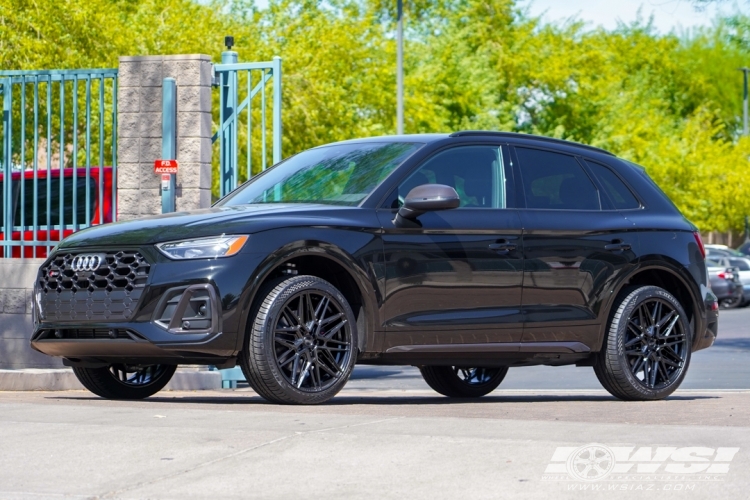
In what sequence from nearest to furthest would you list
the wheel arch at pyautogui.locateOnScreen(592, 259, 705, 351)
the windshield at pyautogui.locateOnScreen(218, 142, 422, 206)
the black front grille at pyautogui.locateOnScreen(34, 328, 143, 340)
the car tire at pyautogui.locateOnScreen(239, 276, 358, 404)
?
the car tire at pyautogui.locateOnScreen(239, 276, 358, 404) → the black front grille at pyautogui.locateOnScreen(34, 328, 143, 340) → the windshield at pyautogui.locateOnScreen(218, 142, 422, 206) → the wheel arch at pyautogui.locateOnScreen(592, 259, 705, 351)

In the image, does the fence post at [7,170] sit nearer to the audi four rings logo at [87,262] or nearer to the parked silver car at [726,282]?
the audi four rings logo at [87,262]

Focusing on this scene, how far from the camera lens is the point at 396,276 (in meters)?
8.44

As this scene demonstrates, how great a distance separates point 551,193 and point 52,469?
15.3 feet

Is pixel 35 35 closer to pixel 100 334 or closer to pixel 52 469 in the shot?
pixel 100 334

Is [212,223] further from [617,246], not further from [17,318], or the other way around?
[17,318]

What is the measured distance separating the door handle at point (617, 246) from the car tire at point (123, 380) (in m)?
2.94

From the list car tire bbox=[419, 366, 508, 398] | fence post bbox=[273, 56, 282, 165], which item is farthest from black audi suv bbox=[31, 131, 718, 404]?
fence post bbox=[273, 56, 282, 165]

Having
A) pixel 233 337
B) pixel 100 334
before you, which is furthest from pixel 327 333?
pixel 100 334

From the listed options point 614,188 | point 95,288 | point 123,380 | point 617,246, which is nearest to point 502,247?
point 617,246

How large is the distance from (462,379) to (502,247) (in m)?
2.09

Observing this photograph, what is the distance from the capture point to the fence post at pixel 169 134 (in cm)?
1245

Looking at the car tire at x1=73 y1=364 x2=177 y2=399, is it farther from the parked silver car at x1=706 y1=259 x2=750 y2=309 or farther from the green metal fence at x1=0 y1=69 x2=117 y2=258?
the parked silver car at x1=706 y1=259 x2=750 y2=309

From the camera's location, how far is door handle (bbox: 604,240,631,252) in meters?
9.45

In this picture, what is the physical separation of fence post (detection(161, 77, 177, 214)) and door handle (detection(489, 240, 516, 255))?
4377mm
